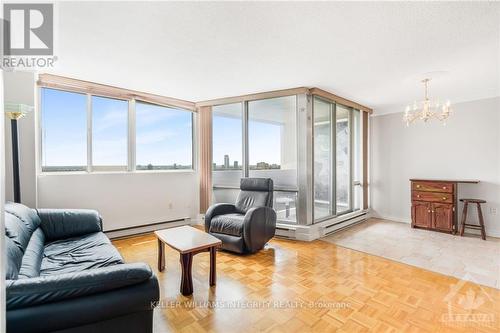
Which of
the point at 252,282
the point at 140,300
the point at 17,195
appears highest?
the point at 17,195

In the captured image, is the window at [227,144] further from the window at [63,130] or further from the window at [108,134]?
the window at [63,130]

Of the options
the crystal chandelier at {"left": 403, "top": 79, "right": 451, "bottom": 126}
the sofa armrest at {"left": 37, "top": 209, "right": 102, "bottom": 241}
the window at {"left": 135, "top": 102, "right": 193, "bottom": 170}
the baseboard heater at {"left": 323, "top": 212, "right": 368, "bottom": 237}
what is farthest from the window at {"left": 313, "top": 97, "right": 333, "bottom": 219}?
the sofa armrest at {"left": 37, "top": 209, "right": 102, "bottom": 241}

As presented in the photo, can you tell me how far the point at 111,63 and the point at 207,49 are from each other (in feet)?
4.18

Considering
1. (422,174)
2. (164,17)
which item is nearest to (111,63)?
(164,17)

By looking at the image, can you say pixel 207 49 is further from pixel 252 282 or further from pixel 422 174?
pixel 422 174

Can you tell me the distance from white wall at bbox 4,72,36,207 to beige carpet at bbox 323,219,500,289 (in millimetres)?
4167

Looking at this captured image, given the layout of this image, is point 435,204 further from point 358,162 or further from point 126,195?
point 126,195

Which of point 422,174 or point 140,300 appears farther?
point 422,174

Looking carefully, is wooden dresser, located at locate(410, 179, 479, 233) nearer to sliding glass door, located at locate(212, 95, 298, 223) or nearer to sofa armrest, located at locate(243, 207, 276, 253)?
sliding glass door, located at locate(212, 95, 298, 223)

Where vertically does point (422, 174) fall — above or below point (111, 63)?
below

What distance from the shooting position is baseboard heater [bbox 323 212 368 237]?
4268 mm

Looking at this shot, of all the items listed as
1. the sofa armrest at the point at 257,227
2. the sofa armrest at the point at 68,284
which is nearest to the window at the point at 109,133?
the sofa armrest at the point at 257,227

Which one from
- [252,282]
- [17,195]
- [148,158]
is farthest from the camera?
[148,158]

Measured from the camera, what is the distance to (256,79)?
359 cm
